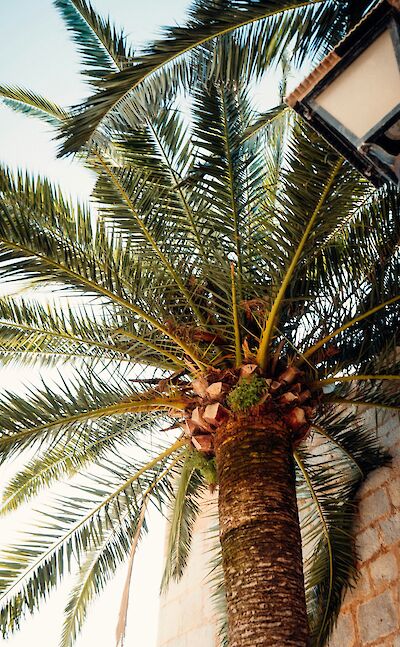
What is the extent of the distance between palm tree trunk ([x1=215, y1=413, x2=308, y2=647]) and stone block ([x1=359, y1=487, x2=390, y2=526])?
4.95 ft

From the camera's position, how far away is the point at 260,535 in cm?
370

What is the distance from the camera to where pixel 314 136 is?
3984 mm

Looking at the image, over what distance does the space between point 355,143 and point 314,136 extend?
2.16 m

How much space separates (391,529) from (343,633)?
89 cm

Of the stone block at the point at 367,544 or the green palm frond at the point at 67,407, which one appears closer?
the green palm frond at the point at 67,407

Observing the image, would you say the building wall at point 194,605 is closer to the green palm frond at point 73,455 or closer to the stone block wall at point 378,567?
the green palm frond at point 73,455

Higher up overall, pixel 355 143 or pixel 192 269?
pixel 192 269

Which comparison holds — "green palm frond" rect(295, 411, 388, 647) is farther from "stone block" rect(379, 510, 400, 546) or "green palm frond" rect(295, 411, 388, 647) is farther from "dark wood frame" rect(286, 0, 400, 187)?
"dark wood frame" rect(286, 0, 400, 187)

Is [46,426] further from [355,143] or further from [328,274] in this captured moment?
[355,143]

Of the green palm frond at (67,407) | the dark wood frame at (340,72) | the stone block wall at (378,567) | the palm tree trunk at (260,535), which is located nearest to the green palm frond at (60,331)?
the green palm frond at (67,407)

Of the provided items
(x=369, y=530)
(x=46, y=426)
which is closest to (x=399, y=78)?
(x=46, y=426)

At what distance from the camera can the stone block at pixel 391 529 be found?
16.7ft

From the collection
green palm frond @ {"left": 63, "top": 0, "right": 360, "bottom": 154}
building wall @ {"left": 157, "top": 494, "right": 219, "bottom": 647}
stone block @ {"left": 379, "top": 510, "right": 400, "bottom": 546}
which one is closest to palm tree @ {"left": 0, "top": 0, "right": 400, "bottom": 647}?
green palm frond @ {"left": 63, "top": 0, "right": 360, "bottom": 154}

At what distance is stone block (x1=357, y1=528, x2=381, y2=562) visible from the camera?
5.20 metres
